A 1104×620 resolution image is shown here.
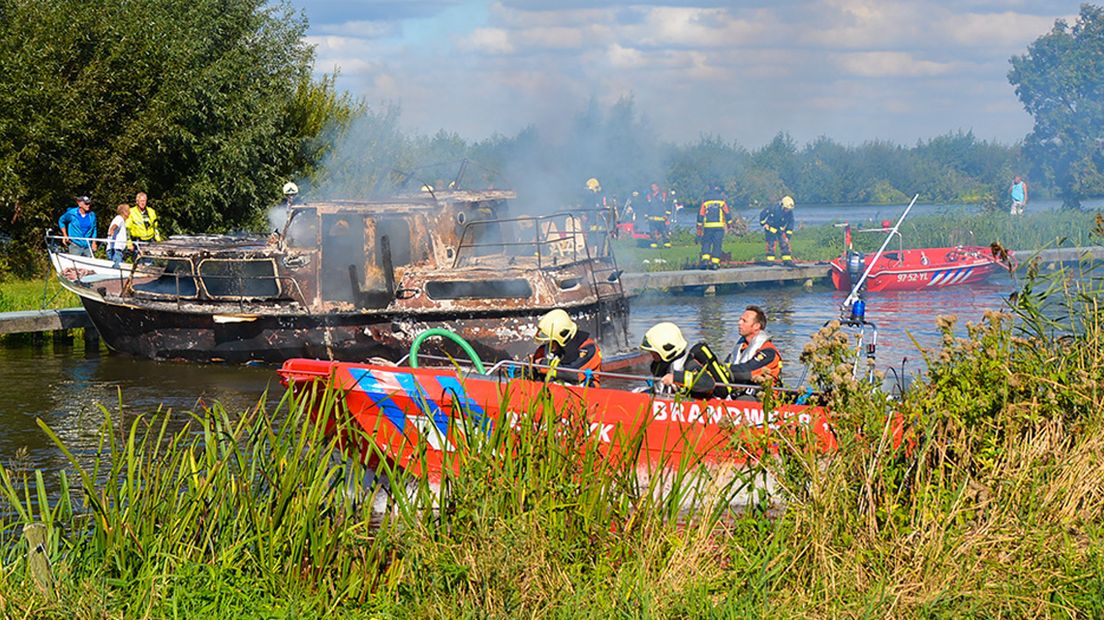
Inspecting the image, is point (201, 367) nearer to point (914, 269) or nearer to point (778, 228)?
point (914, 269)

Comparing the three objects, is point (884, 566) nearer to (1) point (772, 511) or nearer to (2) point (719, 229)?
(1) point (772, 511)

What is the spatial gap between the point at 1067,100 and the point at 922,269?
31404 mm

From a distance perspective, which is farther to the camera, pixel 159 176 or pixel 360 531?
pixel 159 176

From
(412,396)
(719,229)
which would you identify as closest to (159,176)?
(719,229)

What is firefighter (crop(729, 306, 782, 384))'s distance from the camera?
1036 cm

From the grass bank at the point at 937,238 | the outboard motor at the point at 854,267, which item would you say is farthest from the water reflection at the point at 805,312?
the grass bank at the point at 937,238

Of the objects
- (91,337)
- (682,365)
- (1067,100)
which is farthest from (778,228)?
(1067,100)

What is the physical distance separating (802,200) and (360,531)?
76.7m

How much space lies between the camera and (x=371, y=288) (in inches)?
698

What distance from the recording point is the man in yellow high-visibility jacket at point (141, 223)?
2275 cm

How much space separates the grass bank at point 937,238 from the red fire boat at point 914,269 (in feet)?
9.44

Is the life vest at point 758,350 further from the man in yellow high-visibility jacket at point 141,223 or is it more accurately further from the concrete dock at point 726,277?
the concrete dock at point 726,277

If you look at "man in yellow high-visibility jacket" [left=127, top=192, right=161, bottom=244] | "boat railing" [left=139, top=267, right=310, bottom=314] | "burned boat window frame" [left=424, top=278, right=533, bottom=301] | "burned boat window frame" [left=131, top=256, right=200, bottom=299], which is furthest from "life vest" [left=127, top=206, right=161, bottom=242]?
"burned boat window frame" [left=424, top=278, right=533, bottom=301]

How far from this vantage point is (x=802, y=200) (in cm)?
8138
